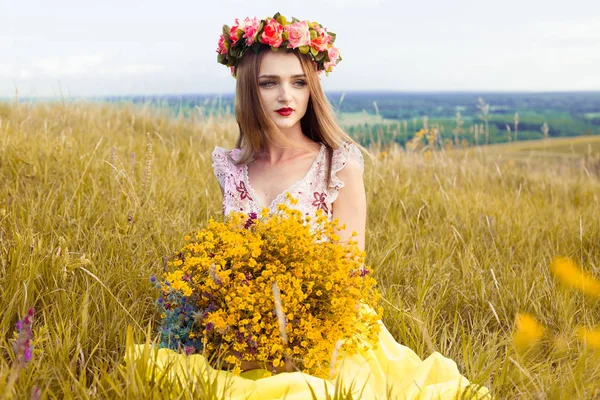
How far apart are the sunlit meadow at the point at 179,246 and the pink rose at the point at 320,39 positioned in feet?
4.62

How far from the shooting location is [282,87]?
312cm

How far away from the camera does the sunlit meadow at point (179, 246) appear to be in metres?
2.53

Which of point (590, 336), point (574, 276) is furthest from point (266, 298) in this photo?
point (574, 276)

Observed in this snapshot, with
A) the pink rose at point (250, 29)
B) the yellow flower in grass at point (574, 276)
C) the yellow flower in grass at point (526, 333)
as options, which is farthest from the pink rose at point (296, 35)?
the yellow flower in grass at point (574, 276)

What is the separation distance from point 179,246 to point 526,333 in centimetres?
211

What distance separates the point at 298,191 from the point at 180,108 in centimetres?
653

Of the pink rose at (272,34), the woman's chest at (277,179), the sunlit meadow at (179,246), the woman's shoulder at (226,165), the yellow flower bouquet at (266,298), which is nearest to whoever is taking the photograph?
the yellow flower bouquet at (266,298)

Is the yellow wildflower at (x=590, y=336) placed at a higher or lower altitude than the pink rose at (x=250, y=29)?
lower

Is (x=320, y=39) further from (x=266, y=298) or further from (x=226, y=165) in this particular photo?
(x=266, y=298)

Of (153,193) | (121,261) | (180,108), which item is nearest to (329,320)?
(121,261)

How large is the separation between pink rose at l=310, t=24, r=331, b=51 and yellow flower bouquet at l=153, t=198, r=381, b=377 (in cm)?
115

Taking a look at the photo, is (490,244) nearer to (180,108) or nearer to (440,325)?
(440,325)

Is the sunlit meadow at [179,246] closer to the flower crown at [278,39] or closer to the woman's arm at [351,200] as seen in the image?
the woman's arm at [351,200]

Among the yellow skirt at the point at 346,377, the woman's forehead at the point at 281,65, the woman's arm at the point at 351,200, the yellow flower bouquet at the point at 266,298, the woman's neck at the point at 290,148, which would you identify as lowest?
the yellow skirt at the point at 346,377
